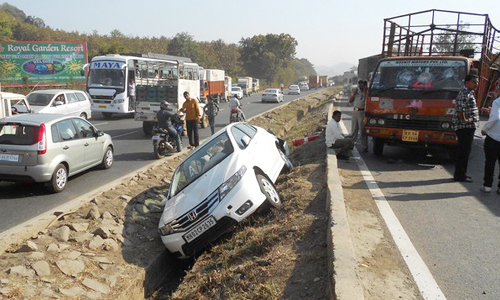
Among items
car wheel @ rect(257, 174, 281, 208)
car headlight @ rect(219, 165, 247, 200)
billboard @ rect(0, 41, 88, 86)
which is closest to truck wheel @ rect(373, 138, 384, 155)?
car wheel @ rect(257, 174, 281, 208)

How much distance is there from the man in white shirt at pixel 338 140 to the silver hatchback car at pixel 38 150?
18.0 ft

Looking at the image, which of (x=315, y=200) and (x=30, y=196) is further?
(x=30, y=196)

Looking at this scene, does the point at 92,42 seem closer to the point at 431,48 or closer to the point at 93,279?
the point at 431,48

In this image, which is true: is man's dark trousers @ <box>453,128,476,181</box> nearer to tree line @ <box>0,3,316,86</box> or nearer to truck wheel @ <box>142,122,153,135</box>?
truck wheel @ <box>142,122,153,135</box>

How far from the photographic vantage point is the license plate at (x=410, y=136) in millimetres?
8562

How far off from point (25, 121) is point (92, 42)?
49109 millimetres

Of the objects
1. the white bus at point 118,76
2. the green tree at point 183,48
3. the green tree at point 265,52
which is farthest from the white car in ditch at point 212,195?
the green tree at point 265,52

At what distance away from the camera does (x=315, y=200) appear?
6.12 meters

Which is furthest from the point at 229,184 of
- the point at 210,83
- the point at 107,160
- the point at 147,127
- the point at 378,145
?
the point at 210,83

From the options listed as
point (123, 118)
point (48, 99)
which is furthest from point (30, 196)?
point (123, 118)

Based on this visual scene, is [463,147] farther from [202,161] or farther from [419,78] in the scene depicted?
[202,161]

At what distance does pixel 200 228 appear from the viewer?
5484 mm

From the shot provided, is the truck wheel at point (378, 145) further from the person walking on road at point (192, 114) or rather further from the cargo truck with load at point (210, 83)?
the cargo truck with load at point (210, 83)

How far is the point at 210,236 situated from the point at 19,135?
14.5 feet
